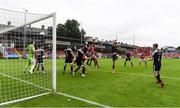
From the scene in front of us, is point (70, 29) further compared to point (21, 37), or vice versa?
point (70, 29)

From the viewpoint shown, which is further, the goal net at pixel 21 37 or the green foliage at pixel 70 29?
the green foliage at pixel 70 29

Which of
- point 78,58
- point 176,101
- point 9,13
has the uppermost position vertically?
point 9,13

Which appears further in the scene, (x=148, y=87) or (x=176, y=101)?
(x=148, y=87)

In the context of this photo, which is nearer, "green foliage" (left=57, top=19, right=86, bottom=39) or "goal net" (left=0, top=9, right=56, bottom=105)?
"goal net" (left=0, top=9, right=56, bottom=105)

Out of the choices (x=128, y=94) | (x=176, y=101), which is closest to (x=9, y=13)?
(x=128, y=94)

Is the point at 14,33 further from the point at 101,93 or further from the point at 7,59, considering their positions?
the point at 101,93

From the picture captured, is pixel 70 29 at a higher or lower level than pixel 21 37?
higher

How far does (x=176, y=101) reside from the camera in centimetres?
Answer: 833

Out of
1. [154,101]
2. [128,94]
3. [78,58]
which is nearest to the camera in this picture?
[154,101]

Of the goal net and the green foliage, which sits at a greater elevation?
the green foliage

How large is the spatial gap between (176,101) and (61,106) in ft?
13.2

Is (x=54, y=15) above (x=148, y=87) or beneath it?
above

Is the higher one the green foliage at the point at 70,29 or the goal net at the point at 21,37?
the green foliage at the point at 70,29

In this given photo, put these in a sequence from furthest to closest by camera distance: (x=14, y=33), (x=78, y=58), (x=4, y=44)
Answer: (x=78, y=58)
(x=4, y=44)
(x=14, y=33)
